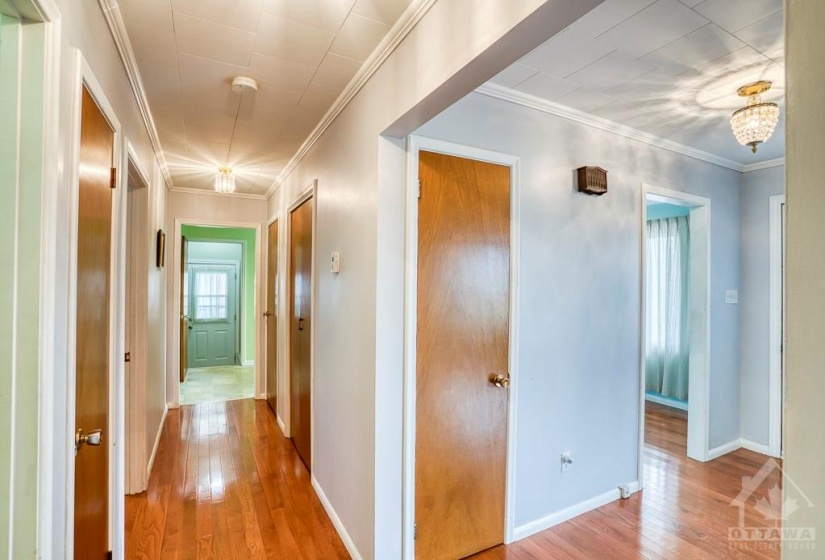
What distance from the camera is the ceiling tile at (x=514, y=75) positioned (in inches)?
75.0

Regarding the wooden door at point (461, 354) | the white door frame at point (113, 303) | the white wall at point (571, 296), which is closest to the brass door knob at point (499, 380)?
the wooden door at point (461, 354)

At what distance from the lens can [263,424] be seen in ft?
12.9

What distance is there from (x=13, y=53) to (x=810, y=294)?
1.65 metres

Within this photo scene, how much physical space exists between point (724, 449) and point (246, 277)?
651cm

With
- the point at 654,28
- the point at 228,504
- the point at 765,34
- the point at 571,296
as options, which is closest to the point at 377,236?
the point at 571,296

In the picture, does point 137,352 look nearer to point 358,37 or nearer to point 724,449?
point 358,37

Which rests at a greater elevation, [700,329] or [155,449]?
[700,329]

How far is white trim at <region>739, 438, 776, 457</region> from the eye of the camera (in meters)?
3.37

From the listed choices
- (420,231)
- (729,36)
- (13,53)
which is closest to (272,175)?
(420,231)

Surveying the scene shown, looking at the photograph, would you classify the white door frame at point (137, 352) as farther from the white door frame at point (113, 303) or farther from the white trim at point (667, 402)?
the white trim at point (667, 402)

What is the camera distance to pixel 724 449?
3.36m

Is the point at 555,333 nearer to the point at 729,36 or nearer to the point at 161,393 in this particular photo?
the point at 729,36

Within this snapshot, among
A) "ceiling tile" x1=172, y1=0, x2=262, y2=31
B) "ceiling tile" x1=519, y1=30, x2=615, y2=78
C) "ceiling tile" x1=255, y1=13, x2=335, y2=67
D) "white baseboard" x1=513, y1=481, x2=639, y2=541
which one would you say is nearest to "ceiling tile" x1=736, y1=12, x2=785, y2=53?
"ceiling tile" x1=519, y1=30, x2=615, y2=78

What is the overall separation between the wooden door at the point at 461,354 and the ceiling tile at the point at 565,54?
20.2 inches
